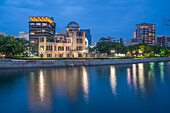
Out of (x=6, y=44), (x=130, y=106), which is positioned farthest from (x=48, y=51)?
(x=130, y=106)

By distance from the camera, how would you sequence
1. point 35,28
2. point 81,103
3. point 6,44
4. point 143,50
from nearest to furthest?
point 81,103 → point 6,44 → point 143,50 → point 35,28

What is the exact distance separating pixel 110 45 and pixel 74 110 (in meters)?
88.0

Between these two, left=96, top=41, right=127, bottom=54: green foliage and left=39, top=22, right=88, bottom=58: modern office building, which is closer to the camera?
left=39, top=22, right=88, bottom=58: modern office building

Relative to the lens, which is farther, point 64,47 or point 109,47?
point 109,47

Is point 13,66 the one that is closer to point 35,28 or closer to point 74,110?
point 74,110

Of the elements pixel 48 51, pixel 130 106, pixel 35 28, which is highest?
pixel 35 28

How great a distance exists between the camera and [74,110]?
14.1m

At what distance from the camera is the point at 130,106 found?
15070 mm

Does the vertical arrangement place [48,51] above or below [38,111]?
above

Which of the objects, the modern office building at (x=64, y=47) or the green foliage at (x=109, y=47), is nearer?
the modern office building at (x=64, y=47)

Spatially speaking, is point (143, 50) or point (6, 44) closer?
point (6, 44)

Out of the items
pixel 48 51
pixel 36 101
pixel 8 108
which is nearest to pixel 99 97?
pixel 36 101

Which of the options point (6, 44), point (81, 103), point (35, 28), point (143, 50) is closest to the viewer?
point (81, 103)

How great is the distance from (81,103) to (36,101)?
219 inches
